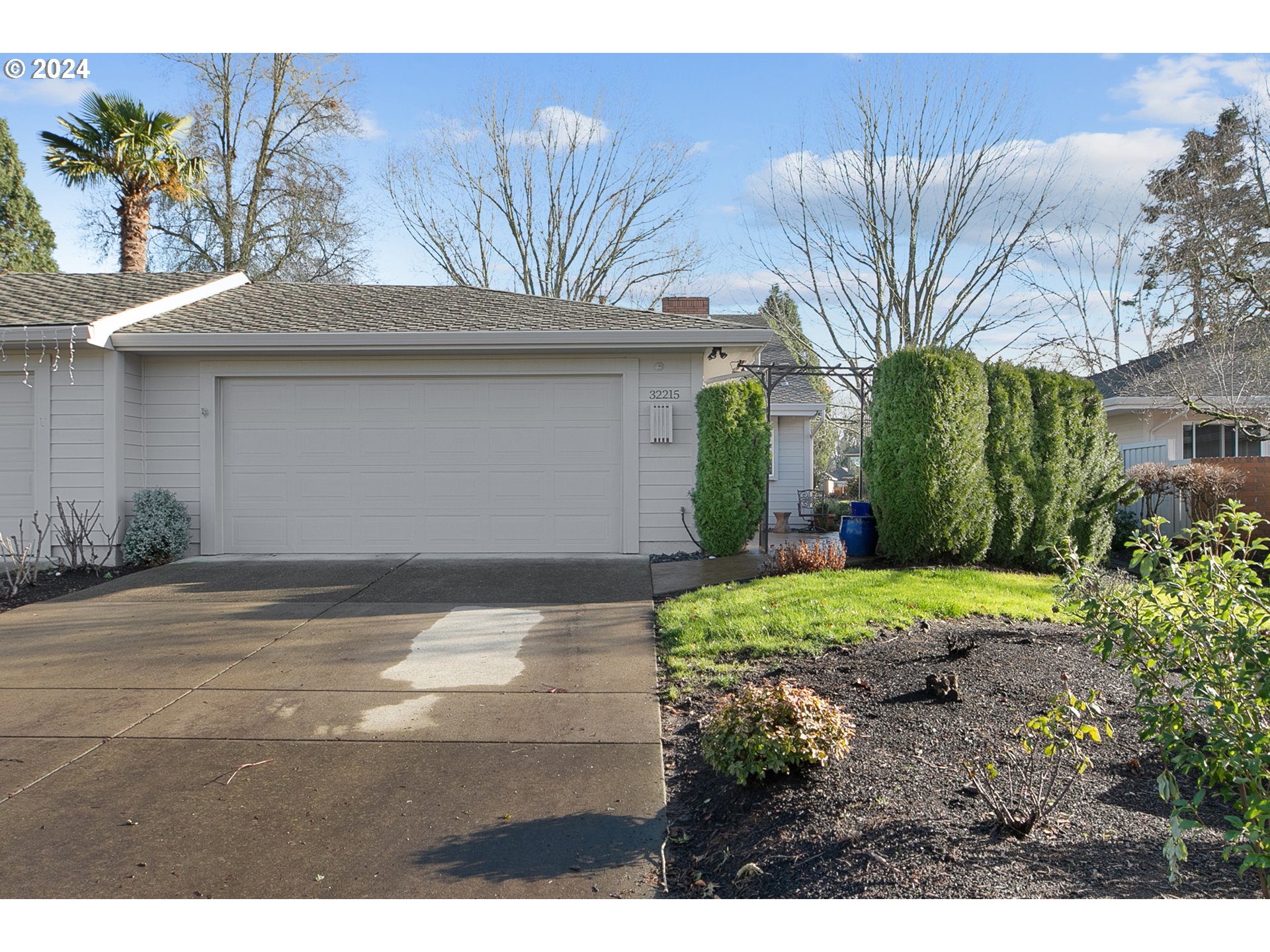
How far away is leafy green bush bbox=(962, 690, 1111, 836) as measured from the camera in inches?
118

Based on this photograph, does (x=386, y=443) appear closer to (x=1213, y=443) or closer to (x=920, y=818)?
(x=920, y=818)

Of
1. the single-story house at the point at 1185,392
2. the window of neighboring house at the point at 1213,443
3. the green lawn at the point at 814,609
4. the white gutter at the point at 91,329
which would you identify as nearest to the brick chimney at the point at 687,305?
the single-story house at the point at 1185,392

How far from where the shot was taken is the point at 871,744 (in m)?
3.98

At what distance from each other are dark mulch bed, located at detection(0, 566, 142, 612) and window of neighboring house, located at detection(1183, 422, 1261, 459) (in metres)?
17.8

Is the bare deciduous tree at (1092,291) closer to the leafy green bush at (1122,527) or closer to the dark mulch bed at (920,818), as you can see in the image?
the leafy green bush at (1122,527)

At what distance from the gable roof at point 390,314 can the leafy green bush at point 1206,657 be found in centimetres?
781

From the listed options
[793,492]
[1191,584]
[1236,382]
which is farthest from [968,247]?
Answer: [1191,584]

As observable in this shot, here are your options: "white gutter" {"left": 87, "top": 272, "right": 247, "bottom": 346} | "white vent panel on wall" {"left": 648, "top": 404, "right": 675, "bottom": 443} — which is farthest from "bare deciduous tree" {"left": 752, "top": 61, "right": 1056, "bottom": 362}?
"white gutter" {"left": 87, "top": 272, "right": 247, "bottom": 346}

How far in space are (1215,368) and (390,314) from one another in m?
11.9

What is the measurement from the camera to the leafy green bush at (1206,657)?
2.38m

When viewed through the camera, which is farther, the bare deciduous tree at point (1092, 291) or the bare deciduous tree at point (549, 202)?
the bare deciduous tree at point (549, 202)

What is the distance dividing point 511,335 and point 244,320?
12.2 feet

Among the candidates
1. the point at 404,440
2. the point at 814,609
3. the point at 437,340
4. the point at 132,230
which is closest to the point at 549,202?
the point at 132,230

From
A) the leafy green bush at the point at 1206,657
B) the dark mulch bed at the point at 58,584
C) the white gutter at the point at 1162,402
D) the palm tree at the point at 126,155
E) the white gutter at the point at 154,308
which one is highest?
the palm tree at the point at 126,155
